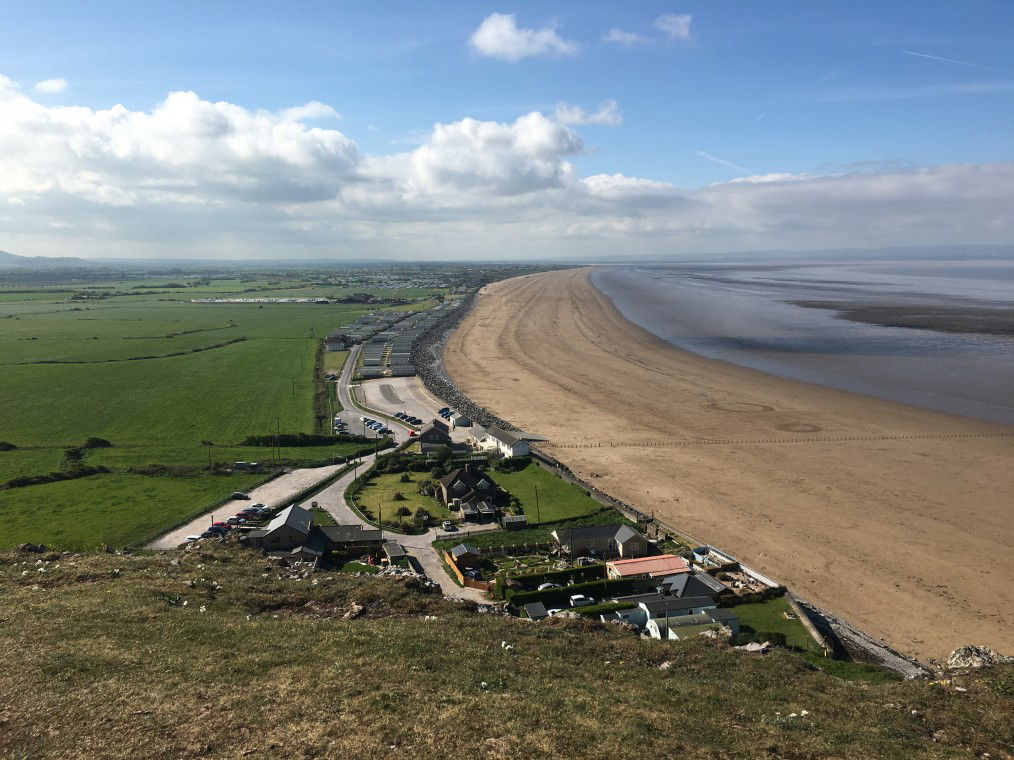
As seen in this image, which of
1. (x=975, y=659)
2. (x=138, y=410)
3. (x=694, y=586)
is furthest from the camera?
(x=138, y=410)

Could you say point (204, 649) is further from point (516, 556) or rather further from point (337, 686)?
point (516, 556)

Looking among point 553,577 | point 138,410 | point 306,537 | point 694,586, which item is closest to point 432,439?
point 306,537

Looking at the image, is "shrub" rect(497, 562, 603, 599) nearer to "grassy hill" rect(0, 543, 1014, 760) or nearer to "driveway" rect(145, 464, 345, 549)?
"grassy hill" rect(0, 543, 1014, 760)

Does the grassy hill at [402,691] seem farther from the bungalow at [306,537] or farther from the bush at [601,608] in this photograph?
the bungalow at [306,537]

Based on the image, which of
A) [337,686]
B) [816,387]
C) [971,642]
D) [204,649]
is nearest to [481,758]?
[337,686]

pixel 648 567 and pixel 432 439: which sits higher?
pixel 432 439

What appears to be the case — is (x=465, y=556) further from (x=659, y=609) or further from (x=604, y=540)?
(x=659, y=609)
